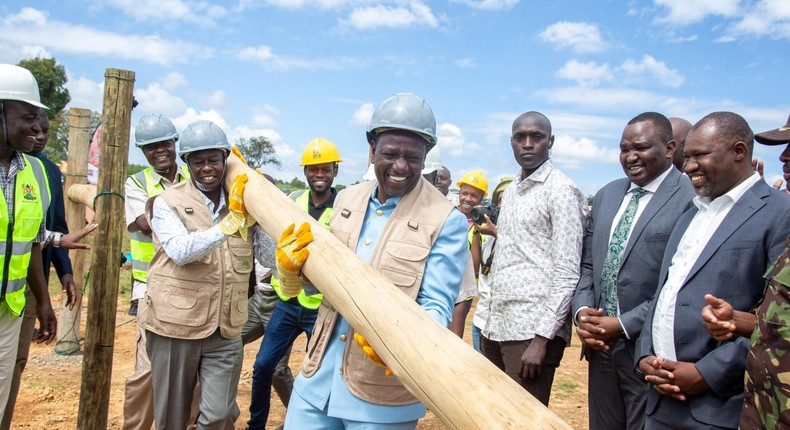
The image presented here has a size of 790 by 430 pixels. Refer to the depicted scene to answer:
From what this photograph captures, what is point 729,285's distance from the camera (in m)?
2.25

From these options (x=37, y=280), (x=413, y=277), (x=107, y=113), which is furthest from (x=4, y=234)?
(x=413, y=277)

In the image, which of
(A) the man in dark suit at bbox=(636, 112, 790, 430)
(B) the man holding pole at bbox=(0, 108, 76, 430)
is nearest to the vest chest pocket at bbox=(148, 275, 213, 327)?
(B) the man holding pole at bbox=(0, 108, 76, 430)

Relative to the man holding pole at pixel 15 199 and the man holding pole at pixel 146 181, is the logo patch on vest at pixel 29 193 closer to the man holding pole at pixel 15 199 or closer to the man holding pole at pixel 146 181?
the man holding pole at pixel 15 199

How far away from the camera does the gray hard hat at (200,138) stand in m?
3.21

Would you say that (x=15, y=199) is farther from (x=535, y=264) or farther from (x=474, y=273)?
(x=535, y=264)

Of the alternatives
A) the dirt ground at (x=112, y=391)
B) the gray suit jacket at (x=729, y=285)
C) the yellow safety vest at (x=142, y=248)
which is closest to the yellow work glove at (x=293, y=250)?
the gray suit jacket at (x=729, y=285)

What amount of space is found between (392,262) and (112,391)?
4276 millimetres

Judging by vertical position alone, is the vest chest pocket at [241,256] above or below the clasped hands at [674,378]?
above

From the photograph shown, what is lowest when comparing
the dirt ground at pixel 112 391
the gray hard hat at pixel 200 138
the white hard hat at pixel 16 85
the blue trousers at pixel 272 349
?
the dirt ground at pixel 112 391

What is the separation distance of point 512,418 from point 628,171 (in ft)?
6.20

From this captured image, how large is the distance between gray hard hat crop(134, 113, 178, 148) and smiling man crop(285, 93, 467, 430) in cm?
251

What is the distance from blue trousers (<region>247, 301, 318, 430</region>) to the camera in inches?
169

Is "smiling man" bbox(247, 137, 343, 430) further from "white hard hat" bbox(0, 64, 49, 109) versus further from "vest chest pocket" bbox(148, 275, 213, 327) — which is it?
"white hard hat" bbox(0, 64, 49, 109)

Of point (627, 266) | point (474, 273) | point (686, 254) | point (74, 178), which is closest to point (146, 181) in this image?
point (74, 178)
